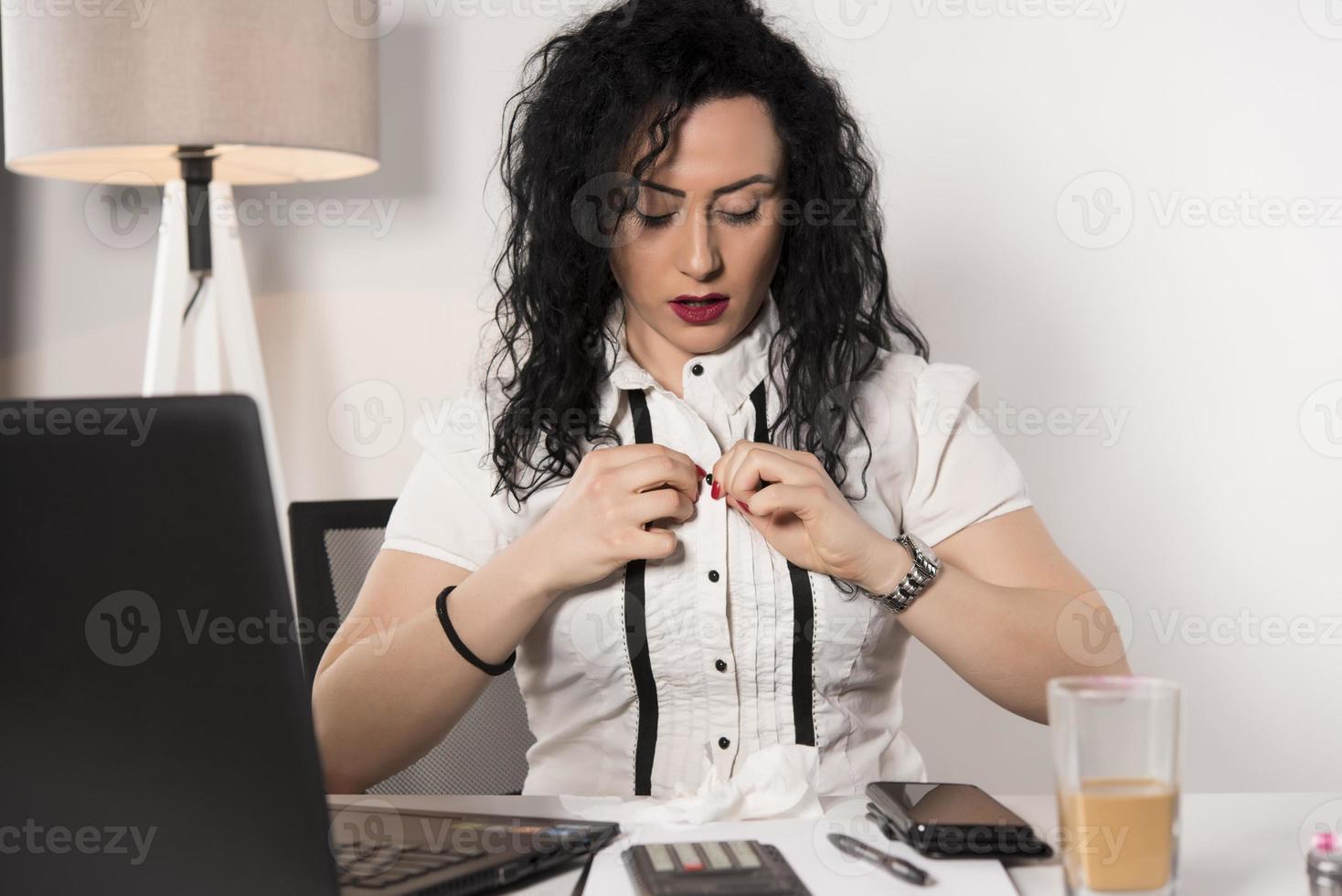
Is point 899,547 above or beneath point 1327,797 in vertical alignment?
above

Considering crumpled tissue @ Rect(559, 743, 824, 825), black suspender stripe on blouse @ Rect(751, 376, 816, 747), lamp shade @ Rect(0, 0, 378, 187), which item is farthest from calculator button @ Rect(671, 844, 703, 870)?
lamp shade @ Rect(0, 0, 378, 187)

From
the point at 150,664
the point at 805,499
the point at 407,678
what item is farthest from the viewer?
the point at 407,678

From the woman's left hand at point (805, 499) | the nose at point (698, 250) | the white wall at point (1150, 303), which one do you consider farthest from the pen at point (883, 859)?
the white wall at point (1150, 303)

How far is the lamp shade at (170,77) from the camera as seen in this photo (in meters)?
1.64

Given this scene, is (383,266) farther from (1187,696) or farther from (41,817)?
(41,817)

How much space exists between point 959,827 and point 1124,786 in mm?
196

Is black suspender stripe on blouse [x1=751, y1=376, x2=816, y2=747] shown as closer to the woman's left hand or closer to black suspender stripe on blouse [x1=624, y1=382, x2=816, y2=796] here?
black suspender stripe on blouse [x1=624, y1=382, x2=816, y2=796]

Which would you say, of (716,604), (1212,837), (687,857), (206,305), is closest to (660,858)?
(687,857)

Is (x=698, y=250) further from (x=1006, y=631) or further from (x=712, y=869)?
(x=712, y=869)

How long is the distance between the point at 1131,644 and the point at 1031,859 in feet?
4.34

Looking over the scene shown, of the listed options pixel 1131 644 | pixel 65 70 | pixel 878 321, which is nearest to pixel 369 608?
pixel 878 321

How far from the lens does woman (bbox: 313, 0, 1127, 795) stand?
A: 1114mm

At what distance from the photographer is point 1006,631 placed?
1.11m

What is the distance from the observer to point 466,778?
1318 millimetres
